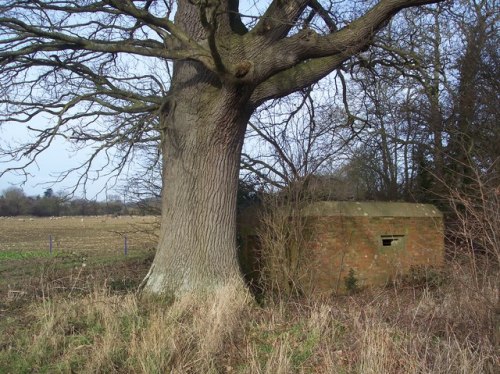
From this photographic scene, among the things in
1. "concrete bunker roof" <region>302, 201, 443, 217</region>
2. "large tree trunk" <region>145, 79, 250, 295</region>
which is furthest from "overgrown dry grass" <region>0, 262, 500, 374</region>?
"concrete bunker roof" <region>302, 201, 443, 217</region>

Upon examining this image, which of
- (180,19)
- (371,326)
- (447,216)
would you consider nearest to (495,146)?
(447,216)

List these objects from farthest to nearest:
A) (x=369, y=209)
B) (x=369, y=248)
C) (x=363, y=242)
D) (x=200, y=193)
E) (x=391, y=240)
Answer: (x=391, y=240) < (x=369, y=209) < (x=369, y=248) < (x=363, y=242) < (x=200, y=193)

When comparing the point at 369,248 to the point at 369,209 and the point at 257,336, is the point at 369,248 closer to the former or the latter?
the point at 369,209

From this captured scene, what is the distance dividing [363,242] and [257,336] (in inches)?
325

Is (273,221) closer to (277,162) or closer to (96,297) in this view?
(277,162)

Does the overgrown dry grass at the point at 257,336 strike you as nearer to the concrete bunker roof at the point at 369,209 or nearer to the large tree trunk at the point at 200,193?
the large tree trunk at the point at 200,193

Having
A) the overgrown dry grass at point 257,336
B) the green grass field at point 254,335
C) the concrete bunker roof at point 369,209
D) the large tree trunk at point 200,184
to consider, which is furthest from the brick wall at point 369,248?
the overgrown dry grass at point 257,336

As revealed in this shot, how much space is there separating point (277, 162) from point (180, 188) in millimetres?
4749

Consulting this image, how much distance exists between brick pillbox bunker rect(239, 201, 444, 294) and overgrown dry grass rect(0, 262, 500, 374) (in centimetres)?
470

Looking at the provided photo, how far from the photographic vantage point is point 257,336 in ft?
20.7

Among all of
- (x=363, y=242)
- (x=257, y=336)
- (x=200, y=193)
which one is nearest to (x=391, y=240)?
(x=363, y=242)

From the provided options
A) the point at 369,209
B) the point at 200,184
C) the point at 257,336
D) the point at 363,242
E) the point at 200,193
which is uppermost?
the point at 200,184

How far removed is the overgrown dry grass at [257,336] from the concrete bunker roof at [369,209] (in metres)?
5.16

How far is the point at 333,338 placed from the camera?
239 inches
